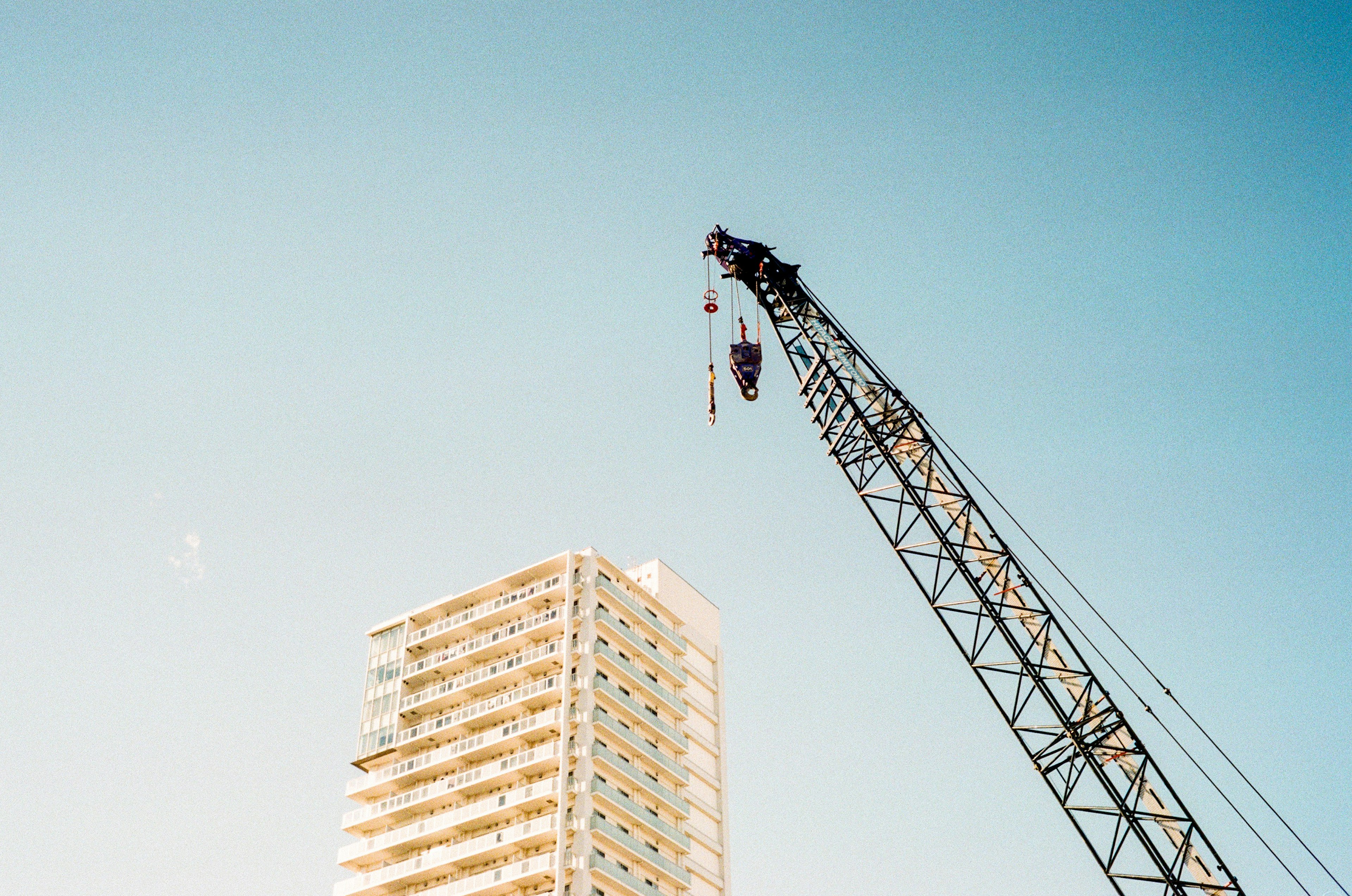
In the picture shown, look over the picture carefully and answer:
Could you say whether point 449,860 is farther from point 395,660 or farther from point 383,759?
point 395,660

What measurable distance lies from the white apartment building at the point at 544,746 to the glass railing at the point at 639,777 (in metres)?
0.11

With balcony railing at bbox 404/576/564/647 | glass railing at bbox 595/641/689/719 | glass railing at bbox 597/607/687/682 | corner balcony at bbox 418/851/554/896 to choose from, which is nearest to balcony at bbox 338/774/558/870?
corner balcony at bbox 418/851/554/896

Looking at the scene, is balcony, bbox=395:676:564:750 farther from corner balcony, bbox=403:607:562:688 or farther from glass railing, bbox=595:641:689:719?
glass railing, bbox=595:641:689:719

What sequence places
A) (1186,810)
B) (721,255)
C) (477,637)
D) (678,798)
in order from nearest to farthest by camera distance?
(1186,810)
(721,255)
(678,798)
(477,637)

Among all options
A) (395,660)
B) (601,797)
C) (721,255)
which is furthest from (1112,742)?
(395,660)

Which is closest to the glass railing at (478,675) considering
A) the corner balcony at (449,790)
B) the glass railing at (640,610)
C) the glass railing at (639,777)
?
the glass railing at (640,610)

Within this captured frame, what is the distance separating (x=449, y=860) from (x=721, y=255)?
1766 inches

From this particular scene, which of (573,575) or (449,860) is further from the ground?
(573,575)

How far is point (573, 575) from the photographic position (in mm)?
91312

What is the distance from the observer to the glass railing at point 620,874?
7681 centimetres

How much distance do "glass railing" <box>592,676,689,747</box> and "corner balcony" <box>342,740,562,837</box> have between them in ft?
16.5

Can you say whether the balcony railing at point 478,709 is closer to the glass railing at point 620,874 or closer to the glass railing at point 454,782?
the glass railing at point 454,782

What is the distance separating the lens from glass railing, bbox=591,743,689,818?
→ 82.4 m

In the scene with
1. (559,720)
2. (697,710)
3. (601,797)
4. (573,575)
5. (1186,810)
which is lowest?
(1186,810)
